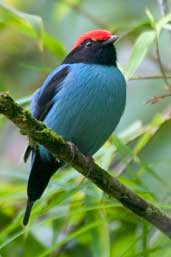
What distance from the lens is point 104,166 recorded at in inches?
139

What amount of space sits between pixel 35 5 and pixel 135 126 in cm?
259

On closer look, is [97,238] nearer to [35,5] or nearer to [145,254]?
[145,254]

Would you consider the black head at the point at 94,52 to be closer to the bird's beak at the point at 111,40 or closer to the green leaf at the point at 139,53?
the bird's beak at the point at 111,40

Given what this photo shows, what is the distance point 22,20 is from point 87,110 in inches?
20.0

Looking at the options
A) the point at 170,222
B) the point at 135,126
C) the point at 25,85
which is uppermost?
the point at 170,222

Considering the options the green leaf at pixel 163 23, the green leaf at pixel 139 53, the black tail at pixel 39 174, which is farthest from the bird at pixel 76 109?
the green leaf at pixel 163 23

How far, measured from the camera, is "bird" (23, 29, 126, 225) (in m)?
3.44

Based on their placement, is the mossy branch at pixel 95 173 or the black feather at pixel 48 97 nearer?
the mossy branch at pixel 95 173

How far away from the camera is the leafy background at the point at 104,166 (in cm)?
334

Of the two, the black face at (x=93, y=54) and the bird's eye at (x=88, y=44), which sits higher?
the bird's eye at (x=88, y=44)

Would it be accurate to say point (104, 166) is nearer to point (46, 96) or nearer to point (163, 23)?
point (46, 96)

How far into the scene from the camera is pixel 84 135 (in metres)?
3.46

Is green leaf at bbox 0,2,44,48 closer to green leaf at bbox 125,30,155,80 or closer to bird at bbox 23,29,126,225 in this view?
bird at bbox 23,29,126,225

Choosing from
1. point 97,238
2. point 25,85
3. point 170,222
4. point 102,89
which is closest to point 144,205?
point 170,222
